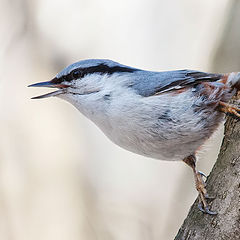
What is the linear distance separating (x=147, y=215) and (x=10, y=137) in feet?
5.74

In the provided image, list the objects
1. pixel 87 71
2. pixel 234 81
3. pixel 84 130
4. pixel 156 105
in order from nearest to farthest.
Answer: pixel 156 105
pixel 234 81
pixel 87 71
pixel 84 130

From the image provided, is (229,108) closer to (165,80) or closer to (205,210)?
(165,80)

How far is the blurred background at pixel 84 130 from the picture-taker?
4898 millimetres

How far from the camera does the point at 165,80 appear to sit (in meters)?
2.82

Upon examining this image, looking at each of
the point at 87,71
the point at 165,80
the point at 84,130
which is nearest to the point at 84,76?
the point at 87,71

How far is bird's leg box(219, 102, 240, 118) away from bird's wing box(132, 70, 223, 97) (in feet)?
0.71

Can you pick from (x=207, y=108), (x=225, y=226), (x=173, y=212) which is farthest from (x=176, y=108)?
(x=173, y=212)

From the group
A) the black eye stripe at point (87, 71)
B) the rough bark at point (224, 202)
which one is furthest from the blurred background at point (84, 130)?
the rough bark at point (224, 202)

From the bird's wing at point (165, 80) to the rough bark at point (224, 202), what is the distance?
0.59m

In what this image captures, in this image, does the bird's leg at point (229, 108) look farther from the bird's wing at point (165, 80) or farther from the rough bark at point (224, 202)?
the bird's wing at point (165, 80)

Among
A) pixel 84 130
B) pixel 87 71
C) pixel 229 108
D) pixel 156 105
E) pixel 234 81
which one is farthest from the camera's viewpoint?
pixel 84 130

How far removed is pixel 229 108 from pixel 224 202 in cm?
61

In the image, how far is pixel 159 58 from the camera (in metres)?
5.43

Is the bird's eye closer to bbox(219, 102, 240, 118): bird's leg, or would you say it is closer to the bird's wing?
the bird's wing
